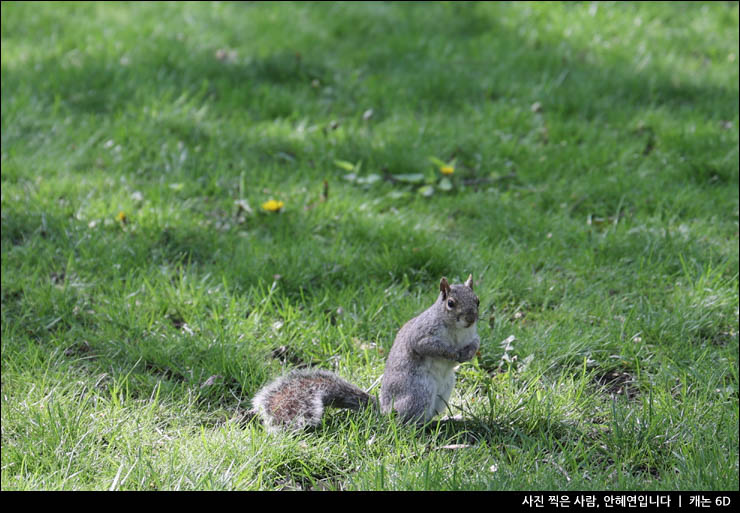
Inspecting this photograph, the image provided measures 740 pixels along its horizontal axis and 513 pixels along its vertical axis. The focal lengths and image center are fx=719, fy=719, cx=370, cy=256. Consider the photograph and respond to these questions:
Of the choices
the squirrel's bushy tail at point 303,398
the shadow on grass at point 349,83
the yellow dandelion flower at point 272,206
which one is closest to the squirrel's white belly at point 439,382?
the squirrel's bushy tail at point 303,398

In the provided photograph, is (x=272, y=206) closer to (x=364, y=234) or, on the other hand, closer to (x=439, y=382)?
(x=364, y=234)

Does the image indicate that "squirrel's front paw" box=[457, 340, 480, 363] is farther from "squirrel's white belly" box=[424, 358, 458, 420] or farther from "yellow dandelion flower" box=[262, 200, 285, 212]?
"yellow dandelion flower" box=[262, 200, 285, 212]

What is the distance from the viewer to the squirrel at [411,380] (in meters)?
2.29

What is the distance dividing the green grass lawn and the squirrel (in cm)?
9

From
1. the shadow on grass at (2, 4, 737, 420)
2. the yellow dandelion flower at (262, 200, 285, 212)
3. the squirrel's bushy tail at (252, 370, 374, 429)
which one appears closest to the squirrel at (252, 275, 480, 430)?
the squirrel's bushy tail at (252, 370, 374, 429)

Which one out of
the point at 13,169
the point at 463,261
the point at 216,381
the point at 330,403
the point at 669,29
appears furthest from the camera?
the point at 669,29

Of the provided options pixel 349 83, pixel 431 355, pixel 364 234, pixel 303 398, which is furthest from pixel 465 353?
pixel 349 83

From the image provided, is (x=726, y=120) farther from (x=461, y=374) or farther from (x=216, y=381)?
(x=216, y=381)

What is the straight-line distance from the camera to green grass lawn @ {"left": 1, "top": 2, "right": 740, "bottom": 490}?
2303mm

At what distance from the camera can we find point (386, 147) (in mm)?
4406

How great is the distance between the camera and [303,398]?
2314mm

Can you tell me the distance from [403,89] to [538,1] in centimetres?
175

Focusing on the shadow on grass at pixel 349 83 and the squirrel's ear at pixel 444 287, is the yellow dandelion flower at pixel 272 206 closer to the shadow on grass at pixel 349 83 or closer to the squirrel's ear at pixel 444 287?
the shadow on grass at pixel 349 83

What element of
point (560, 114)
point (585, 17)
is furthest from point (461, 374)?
point (585, 17)
